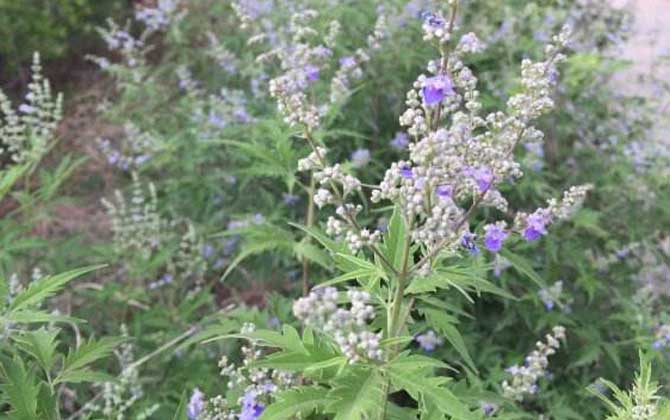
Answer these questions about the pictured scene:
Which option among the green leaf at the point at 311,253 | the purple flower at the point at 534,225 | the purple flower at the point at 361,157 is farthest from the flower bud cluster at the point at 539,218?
the purple flower at the point at 361,157

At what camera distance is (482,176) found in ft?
6.34

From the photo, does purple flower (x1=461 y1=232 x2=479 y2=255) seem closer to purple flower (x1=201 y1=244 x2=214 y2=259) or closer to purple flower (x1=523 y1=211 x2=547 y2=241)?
purple flower (x1=523 y1=211 x2=547 y2=241)

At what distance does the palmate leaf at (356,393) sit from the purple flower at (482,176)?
0.49m

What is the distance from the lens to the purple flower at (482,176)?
1906 millimetres

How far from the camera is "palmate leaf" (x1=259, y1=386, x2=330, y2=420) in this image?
1.81 metres

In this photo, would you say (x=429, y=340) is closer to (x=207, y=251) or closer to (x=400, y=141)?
(x=400, y=141)

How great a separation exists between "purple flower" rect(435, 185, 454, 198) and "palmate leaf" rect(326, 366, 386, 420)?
1.39 feet

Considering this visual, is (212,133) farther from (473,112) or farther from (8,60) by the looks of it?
(8,60)

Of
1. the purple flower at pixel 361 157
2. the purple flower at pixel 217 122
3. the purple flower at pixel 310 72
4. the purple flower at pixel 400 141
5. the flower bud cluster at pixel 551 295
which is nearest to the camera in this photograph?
the purple flower at pixel 310 72

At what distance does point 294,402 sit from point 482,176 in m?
0.67

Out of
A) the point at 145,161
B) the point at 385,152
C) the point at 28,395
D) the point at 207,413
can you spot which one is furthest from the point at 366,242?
the point at 145,161

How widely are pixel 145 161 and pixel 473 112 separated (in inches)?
125

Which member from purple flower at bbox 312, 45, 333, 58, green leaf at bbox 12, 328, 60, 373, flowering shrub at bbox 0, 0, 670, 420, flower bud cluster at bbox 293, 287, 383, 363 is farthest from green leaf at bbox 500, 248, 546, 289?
purple flower at bbox 312, 45, 333, 58

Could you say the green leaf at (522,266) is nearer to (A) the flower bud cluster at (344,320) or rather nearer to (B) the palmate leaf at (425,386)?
(B) the palmate leaf at (425,386)
